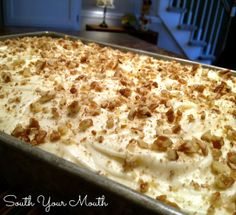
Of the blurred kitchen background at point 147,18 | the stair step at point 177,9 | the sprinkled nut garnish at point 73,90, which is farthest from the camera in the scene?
the stair step at point 177,9

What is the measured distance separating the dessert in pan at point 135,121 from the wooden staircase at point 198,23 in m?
3.15

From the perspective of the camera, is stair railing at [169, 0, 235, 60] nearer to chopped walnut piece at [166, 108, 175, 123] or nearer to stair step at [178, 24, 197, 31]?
stair step at [178, 24, 197, 31]

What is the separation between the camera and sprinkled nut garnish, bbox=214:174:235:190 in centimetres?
59

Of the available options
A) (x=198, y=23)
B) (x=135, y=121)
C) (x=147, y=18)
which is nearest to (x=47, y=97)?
(x=135, y=121)

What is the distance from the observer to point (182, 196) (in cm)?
57

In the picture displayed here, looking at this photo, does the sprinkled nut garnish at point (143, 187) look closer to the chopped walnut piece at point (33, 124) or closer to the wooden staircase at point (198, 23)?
the chopped walnut piece at point (33, 124)

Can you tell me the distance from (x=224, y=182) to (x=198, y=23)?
414 cm

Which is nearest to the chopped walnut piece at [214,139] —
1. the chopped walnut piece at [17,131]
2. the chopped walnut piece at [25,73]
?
the chopped walnut piece at [17,131]

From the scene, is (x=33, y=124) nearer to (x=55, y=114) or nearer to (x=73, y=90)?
(x=55, y=114)

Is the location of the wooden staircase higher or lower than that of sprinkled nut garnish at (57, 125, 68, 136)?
lower

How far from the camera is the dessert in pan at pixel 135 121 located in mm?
609

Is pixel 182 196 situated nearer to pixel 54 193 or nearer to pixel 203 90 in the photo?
pixel 54 193

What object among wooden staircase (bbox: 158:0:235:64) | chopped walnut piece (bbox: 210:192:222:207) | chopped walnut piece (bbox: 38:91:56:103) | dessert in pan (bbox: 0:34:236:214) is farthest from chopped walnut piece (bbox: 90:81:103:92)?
wooden staircase (bbox: 158:0:235:64)

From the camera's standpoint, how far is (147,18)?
3.95 meters
